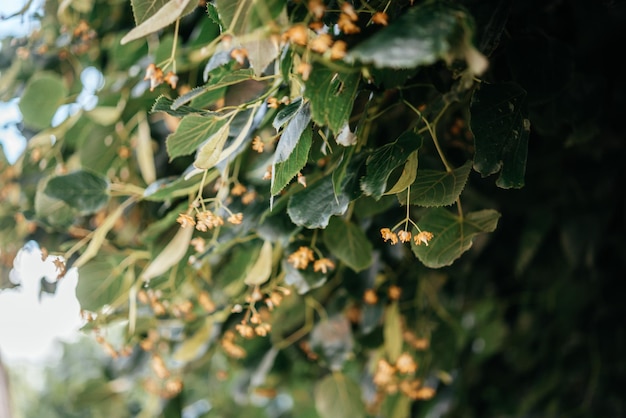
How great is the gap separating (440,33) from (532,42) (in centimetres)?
34

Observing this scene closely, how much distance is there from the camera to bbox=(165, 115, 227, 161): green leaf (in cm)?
47

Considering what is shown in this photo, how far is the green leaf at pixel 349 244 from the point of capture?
2.02 ft

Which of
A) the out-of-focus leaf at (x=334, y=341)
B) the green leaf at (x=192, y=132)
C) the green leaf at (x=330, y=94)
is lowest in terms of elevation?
the out-of-focus leaf at (x=334, y=341)

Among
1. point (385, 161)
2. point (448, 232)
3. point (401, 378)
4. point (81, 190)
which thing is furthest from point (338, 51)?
point (401, 378)

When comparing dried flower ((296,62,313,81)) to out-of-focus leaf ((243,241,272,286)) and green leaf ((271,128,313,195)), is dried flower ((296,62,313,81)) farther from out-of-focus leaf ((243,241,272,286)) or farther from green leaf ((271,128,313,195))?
out-of-focus leaf ((243,241,272,286))

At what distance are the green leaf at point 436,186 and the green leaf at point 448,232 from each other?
0.07 meters

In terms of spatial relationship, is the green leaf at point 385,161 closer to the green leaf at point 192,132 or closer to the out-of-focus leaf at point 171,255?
the green leaf at point 192,132

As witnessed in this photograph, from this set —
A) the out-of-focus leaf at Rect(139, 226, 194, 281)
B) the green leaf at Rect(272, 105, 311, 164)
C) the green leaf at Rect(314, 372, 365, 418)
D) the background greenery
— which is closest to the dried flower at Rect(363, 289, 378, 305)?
the background greenery

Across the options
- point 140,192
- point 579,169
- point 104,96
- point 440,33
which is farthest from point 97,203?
point 579,169

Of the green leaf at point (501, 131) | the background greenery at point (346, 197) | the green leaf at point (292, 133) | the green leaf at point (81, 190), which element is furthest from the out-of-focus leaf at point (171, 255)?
the green leaf at point (501, 131)

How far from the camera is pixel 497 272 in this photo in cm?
118

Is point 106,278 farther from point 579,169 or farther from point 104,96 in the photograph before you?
point 579,169

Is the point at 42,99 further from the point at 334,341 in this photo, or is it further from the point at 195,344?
the point at 334,341

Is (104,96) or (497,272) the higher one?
(104,96)
